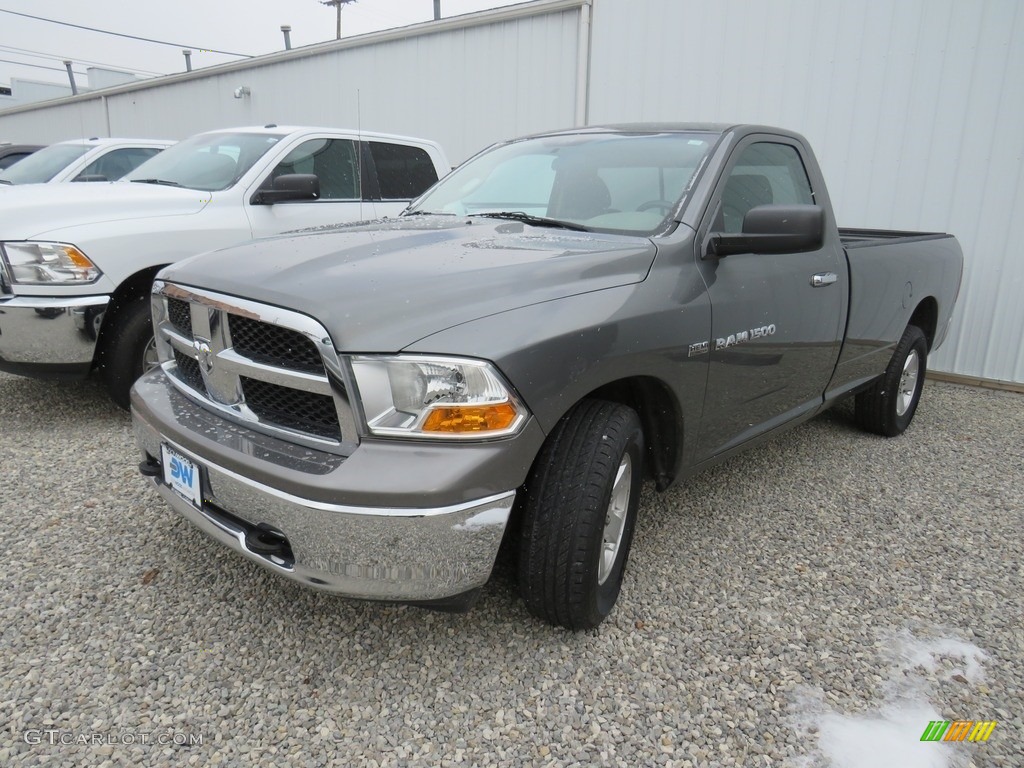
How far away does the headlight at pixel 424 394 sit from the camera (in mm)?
1757

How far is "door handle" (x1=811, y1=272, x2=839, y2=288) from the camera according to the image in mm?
3098

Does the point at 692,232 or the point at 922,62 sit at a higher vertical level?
the point at 922,62

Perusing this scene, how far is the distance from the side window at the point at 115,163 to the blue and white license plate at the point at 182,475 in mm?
5910

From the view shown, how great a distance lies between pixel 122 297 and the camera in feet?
12.7

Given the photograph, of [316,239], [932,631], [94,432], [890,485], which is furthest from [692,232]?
[94,432]

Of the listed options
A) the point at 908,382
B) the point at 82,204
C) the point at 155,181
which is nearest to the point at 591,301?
the point at 82,204

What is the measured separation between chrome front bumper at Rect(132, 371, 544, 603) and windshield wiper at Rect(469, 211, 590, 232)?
124 cm

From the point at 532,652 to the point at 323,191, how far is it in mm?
4054

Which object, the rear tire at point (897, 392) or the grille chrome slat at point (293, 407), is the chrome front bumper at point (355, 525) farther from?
the rear tire at point (897, 392)

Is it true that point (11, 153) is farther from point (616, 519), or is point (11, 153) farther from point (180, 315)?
point (616, 519)

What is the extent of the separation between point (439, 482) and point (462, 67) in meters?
7.64

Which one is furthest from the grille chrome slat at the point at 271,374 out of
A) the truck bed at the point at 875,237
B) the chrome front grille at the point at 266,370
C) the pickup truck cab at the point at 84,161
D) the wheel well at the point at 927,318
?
the pickup truck cab at the point at 84,161

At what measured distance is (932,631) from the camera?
2.41m

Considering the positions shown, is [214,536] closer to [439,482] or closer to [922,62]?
[439,482]
